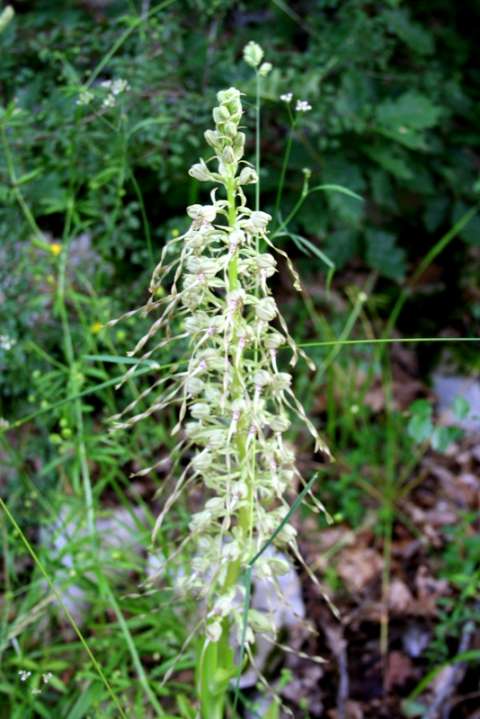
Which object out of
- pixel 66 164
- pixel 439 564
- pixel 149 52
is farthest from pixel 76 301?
pixel 439 564

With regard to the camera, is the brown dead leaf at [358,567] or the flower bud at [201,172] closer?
the flower bud at [201,172]

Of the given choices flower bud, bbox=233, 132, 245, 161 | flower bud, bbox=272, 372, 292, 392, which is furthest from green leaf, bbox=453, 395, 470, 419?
flower bud, bbox=233, 132, 245, 161

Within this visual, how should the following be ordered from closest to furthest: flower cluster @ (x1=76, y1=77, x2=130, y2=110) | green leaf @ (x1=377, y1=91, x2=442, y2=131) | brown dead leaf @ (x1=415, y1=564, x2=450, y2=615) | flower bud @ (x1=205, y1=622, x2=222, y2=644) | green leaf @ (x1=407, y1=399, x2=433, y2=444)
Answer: flower bud @ (x1=205, y1=622, x2=222, y2=644), flower cluster @ (x1=76, y1=77, x2=130, y2=110), green leaf @ (x1=407, y1=399, x2=433, y2=444), brown dead leaf @ (x1=415, y1=564, x2=450, y2=615), green leaf @ (x1=377, y1=91, x2=442, y2=131)

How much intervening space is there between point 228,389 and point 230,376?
0.22 feet

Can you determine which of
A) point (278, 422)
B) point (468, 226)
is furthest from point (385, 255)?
point (278, 422)

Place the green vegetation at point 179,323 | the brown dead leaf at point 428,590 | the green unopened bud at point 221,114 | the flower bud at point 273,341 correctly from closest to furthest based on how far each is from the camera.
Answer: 1. the green unopened bud at point 221,114
2. the flower bud at point 273,341
3. the green vegetation at point 179,323
4. the brown dead leaf at point 428,590

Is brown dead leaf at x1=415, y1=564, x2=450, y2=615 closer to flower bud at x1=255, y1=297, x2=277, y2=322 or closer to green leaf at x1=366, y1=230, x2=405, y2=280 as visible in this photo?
green leaf at x1=366, y1=230, x2=405, y2=280

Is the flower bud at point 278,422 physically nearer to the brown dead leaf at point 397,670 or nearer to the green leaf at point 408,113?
the brown dead leaf at point 397,670

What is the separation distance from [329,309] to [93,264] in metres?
1.08

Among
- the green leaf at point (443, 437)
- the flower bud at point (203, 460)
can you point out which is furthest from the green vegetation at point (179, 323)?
the flower bud at point (203, 460)

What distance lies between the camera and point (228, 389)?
1359 millimetres

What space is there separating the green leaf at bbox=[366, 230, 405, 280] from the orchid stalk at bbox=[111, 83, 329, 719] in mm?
1512

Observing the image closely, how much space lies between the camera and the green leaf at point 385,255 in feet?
9.62

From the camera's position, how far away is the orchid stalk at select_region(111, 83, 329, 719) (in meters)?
1.28
